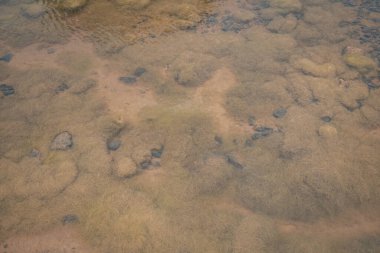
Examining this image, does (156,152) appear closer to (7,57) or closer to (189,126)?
(189,126)

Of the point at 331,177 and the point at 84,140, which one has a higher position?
the point at 84,140

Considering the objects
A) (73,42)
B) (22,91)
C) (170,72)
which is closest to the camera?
(22,91)

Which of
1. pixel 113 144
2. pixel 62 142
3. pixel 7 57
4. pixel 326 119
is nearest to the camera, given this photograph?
pixel 62 142

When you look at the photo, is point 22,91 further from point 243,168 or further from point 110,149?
point 243,168

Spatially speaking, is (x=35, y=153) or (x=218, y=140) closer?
(x=35, y=153)

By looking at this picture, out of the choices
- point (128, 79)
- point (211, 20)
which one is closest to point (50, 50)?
point (128, 79)

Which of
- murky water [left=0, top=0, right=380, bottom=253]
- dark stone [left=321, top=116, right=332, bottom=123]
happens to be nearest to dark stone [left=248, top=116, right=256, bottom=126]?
murky water [left=0, top=0, right=380, bottom=253]

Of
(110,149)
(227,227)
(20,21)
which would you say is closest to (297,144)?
(227,227)
